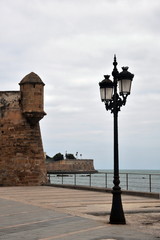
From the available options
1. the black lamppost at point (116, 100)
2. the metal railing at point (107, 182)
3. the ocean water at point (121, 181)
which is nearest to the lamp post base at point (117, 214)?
the black lamppost at point (116, 100)

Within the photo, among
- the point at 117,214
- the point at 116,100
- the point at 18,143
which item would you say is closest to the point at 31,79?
the point at 18,143

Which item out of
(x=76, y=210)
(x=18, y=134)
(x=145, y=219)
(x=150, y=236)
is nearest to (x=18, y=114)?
(x=18, y=134)

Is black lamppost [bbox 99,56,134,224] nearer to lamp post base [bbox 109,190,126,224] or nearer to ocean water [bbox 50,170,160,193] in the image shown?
lamp post base [bbox 109,190,126,224]

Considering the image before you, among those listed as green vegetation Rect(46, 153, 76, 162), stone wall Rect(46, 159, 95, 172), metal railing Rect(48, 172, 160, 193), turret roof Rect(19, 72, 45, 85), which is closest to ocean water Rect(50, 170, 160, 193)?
metal railing Rect(48, 172, 160, 193)

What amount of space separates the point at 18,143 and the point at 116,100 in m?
18.9

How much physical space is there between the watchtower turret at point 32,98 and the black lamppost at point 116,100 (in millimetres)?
17993

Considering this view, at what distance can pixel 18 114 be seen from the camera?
2939 cm

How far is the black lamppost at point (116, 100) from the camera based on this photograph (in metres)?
10.4

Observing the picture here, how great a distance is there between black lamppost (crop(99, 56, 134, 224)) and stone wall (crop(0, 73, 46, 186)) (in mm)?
18000

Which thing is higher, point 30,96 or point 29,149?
point 30,96

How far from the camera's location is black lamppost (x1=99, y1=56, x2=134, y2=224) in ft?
34.0

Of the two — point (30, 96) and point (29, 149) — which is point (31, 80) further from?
point (29, 149)

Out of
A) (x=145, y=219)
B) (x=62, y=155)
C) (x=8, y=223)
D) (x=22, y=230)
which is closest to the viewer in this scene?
(x=22, y=230)

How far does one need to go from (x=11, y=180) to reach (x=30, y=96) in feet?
18.9
